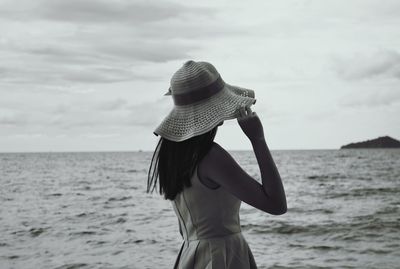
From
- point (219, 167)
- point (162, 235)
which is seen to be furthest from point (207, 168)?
point (162, 235)

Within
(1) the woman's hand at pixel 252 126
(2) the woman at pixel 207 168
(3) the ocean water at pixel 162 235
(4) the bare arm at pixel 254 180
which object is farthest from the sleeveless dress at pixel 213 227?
(3) the ocean water at pixel 162 235

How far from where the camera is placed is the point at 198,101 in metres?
2.09

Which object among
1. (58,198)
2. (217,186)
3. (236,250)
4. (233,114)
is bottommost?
(58,198)

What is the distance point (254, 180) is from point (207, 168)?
185 mm

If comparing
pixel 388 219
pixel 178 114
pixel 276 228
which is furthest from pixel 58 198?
pixel 178 114

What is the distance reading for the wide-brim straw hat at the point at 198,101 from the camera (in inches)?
79.0

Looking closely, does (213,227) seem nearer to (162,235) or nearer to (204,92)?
(204,92)

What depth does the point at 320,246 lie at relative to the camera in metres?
10.3

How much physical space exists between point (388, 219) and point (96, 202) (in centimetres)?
1080

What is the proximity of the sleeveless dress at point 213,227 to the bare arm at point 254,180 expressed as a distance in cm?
11

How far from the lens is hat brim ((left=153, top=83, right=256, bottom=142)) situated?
1991 mm

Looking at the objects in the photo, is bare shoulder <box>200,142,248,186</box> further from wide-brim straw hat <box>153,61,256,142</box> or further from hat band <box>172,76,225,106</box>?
hat band <box>172,76,225,106</box>

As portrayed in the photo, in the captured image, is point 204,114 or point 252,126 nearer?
point 252,126

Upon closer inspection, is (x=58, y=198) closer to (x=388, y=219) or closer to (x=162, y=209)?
(x=162, y=209)
